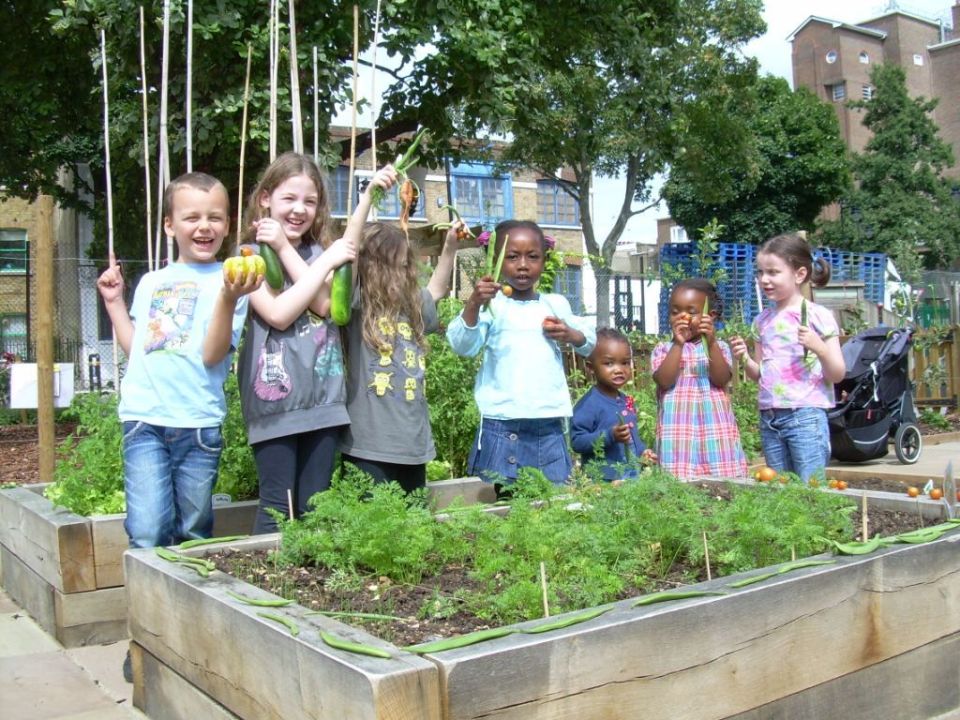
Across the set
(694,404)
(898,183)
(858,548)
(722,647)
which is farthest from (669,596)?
(898,183)

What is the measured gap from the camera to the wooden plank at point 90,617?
365 cm

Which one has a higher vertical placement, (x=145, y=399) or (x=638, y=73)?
(x=638, y=73)

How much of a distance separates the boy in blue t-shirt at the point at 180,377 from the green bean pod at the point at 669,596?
63.8 inches

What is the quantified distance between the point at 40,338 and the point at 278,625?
368 centimetres

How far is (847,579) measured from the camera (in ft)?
8.30

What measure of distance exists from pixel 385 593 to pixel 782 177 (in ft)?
124

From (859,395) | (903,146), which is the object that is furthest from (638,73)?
(903,146)

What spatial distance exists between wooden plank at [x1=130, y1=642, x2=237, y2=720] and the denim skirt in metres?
1.61

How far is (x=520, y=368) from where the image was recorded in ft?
13.2

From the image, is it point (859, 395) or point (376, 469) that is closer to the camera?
point (376, 469)

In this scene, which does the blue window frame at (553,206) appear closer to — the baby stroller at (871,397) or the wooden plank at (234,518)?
the baby stroller at (871,397)

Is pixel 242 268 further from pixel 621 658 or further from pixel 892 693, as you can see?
pixel 892 693

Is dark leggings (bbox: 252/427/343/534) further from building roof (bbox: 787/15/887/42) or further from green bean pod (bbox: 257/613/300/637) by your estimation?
building roof (bbox: 787/15/887/42)

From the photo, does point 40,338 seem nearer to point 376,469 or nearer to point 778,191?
point 376,469
